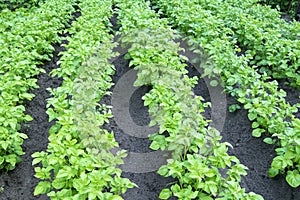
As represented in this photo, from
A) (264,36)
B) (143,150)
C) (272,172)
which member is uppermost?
(264,36)

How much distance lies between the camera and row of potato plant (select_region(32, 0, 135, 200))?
2383 mm

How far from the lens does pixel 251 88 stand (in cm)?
391

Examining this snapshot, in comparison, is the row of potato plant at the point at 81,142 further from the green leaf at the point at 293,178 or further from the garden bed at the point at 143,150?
the green leaf at the point at 293,178

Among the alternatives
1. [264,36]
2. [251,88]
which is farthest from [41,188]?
[264,36]

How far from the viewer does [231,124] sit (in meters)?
3.94

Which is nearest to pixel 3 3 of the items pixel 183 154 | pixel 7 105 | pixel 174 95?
pixel 7 105

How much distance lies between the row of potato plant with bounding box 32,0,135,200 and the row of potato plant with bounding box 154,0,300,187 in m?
1.35

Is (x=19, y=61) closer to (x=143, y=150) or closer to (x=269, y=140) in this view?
(x=143, y=150)

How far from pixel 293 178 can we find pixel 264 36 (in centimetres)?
260

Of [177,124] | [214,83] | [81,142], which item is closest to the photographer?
[81,142]

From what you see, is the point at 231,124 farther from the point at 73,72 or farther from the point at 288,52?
the point at 73,72

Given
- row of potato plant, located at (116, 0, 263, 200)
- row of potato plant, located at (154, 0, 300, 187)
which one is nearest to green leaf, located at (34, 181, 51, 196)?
row of potato plant, located at (116, 0, 263, 200)

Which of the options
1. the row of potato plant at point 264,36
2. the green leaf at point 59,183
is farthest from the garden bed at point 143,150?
the green leaf at point 59,183

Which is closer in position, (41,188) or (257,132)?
(41,188)
